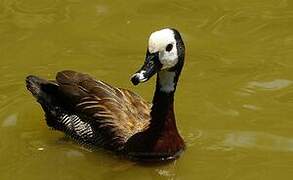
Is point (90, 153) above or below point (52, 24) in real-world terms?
below

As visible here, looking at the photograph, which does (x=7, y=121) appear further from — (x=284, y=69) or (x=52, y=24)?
(x=284, y=69)

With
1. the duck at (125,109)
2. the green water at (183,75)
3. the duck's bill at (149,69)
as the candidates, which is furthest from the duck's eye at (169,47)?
the green water at (183,75)

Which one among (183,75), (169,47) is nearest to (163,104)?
(169,47)

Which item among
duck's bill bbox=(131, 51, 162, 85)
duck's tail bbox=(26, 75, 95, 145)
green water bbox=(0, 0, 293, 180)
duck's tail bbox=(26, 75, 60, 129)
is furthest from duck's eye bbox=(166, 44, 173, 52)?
duck's tail bbox=(26, 75, 60, 129)

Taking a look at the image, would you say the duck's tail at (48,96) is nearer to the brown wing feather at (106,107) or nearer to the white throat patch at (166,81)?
the brown wing feather at (106,107)

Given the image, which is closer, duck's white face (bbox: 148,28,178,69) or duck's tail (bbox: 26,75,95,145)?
duck's white face (bbox: 148,28,178,69)

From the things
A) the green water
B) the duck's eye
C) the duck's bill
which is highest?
the duck's eye

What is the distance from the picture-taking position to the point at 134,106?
7.87 m

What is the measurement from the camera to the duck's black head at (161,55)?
709cm

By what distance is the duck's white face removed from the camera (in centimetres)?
709

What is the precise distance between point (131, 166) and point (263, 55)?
251cm

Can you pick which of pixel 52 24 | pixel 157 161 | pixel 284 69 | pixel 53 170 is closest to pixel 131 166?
pixel 157 161

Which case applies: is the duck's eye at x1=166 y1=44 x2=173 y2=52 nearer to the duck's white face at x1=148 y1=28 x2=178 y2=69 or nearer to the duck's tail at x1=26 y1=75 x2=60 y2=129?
the duck's white face at x1=148 y1=28 x2=178 y2=69

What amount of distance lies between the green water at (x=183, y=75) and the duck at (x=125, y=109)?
6.7 inches
